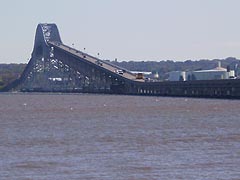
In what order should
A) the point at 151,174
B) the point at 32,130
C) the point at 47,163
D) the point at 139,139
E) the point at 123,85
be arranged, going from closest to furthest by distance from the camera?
1. the point at 151,174
2. the point at 47,163
3. the point at 139,139
4. the point at 32,130
5. the point at 123,85

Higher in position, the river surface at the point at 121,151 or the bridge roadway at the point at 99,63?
the bridge roadway at the point at 99,63

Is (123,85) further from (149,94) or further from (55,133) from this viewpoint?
(55,133)

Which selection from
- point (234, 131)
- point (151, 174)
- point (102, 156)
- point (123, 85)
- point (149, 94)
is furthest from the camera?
point (123, 85)

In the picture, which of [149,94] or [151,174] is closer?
[151,174]

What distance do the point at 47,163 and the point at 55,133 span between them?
15741mm

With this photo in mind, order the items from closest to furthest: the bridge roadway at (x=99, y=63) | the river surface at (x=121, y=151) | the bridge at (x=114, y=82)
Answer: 1. the river surface at (x=121, y=151)
2. the bridge at (x=114, y=82)
3. the bridge roadway at (x=99, y=63)

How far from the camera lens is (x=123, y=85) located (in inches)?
6796

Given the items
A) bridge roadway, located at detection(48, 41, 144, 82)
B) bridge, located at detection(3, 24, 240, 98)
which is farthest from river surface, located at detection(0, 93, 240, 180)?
bridge roadway, located at detection(48, 41, 144, 82)

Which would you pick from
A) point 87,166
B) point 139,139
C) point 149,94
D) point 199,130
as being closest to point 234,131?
point 199,130

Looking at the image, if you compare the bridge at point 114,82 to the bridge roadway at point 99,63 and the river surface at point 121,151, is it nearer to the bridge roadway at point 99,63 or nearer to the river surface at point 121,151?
the bridge roadway at point 99,63

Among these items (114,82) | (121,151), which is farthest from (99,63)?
(121,151)

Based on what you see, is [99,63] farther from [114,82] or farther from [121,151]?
[121,151]

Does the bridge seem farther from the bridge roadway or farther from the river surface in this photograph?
the river surface

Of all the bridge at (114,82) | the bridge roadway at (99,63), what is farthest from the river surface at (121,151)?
the bridge roadway at (99,63)
